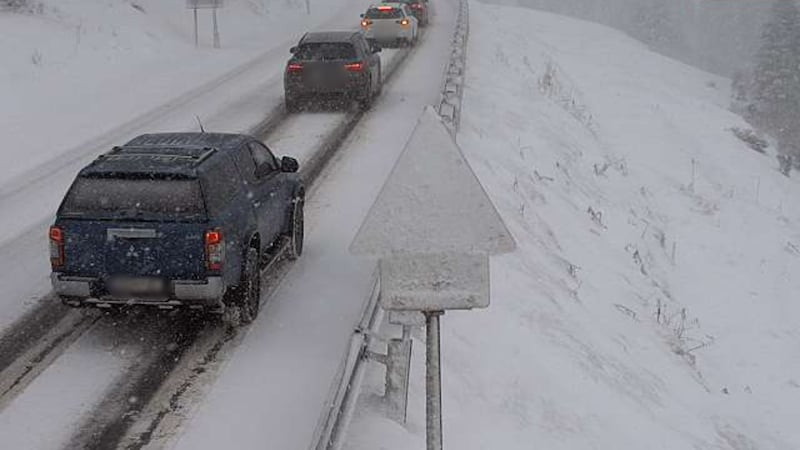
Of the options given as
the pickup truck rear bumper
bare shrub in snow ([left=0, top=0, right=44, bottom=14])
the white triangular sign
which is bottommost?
the pickup truck rear bumper

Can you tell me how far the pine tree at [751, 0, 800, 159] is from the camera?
7131 centimetres

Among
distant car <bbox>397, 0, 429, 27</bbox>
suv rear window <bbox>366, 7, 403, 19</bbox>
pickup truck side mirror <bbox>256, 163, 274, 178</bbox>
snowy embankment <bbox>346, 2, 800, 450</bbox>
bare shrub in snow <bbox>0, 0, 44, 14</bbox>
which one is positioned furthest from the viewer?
distant car <bbox>397, 0, 429, 27</bbox>

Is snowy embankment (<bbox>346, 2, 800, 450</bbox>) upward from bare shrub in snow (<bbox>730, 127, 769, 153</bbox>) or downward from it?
upward

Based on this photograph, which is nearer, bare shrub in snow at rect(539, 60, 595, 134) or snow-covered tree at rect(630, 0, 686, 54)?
bare shrub in snow at rect(539, 60, 595, 134)

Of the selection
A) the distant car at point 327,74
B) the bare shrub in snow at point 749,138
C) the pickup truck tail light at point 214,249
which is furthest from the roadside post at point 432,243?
the bare shrub in snow at point 749,138

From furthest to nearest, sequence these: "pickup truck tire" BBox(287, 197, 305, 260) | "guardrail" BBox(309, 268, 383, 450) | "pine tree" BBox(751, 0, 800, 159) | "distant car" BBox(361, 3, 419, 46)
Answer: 1. "pine tree" BBox(751, 0, 800, 159)
2. "distant car" BBox(361, 3, 419, 46)
3. "pickup truck tire" BBox(287, 197, 305, 260)
4. "guardrail" BBox(309, 268, 383, 450)

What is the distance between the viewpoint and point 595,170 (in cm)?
2192

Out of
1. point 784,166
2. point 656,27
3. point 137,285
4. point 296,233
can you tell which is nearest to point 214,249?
point 137,285

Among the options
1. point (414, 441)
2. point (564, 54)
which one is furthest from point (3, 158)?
point (564, 54)

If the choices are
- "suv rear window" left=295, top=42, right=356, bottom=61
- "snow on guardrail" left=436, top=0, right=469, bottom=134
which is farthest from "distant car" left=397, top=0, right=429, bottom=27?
"suv rear window" left=295, top=42, right=356, bottom=61

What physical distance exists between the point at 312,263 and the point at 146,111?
11.2 meters

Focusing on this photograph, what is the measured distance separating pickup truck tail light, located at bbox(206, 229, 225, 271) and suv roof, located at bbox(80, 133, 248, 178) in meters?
0.64

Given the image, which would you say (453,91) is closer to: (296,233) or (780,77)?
(296,233)

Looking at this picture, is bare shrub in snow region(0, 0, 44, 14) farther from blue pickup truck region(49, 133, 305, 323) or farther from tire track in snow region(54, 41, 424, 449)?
tire track in snow region(54, 41, 424, 449)
